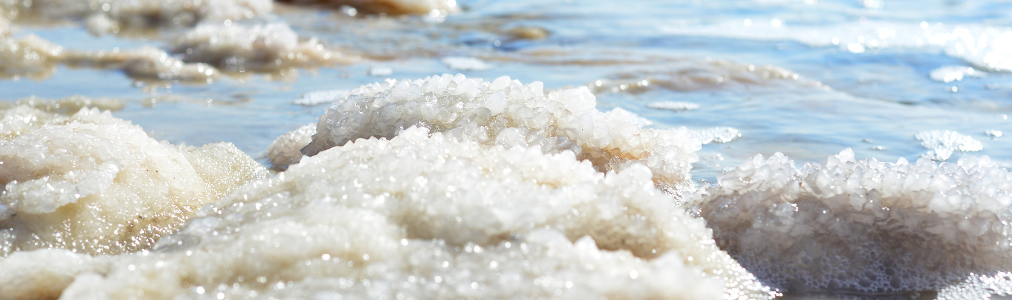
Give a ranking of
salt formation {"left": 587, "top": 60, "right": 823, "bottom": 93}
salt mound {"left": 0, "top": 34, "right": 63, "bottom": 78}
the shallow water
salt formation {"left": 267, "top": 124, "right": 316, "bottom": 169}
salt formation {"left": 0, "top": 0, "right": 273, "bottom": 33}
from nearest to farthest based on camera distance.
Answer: salt formation {"left": 267, "top": 124, "right": 316, "bottom": 169} < the shallow water < salt formation {"left": 587, "top": 60, "right": 823, "bottom": 93} < salt mound {"left": 0, "top": 34, "right": 63, "bottom": 78} < salt formation {"left": 0, "top": 0, "right": 273, "bottom": 33}

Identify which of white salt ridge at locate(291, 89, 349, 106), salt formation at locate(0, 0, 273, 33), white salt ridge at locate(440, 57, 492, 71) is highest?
white salt ridge at locate(291, 89, 349, 106)

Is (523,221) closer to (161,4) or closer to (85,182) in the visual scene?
(85,182)

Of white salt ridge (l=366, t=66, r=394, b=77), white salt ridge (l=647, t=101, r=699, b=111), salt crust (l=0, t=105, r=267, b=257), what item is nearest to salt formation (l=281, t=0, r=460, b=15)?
white salt ridge (l=366, t=66, r=394, b=77)

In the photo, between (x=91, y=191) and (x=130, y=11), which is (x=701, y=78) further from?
(x=130, y=11)

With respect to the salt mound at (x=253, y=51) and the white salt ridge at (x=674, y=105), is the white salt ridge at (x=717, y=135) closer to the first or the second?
the white salt ridge at (x=674, y=105)

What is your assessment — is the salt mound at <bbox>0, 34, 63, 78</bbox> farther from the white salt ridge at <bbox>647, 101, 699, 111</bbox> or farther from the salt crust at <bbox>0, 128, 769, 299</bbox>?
the salt crust at <bbox>0, 128, 769, 299</bbox>

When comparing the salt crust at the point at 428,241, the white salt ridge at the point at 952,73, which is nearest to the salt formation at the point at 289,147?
the salt crust at the point at 428,241
